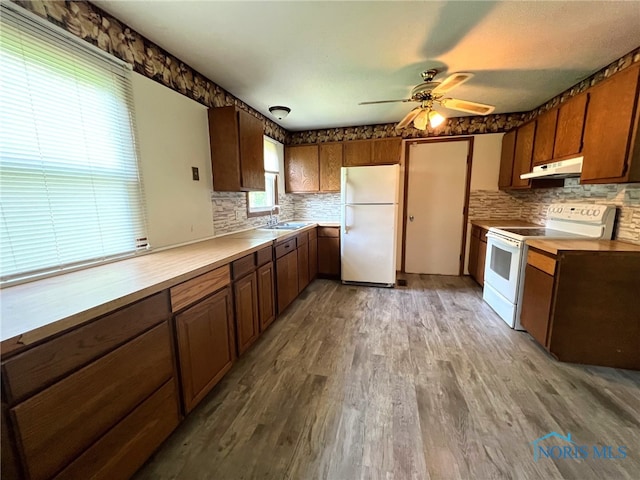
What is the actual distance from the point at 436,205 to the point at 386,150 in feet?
3.90

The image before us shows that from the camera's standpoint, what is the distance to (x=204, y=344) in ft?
5.16

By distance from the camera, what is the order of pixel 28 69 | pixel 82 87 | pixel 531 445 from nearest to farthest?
pixel 28 69 < pixel 531 445 < pixel 82 87

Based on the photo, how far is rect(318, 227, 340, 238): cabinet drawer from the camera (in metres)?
3.80

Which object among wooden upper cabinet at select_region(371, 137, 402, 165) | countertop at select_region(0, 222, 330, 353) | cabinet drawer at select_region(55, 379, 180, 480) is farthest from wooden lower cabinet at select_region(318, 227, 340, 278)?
cabinet drawer at select_region(55, 379, 180, 480)

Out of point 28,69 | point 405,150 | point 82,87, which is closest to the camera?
point 28,69

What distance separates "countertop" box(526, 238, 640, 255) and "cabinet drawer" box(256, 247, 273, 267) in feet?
7.48

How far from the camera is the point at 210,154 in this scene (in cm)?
248

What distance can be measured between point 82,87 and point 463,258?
461cm

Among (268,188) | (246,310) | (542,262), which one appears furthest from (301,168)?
(542,262)

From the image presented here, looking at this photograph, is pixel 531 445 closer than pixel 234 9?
Yes

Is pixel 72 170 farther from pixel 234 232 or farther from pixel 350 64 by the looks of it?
pixel 350 64

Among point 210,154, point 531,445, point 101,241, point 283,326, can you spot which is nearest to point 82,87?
point 101,241

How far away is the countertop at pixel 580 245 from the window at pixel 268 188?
2.97m

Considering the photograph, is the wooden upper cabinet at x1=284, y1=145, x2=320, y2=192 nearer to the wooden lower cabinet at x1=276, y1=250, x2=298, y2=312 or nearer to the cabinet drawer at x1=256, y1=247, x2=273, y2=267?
the wooden lower cabinet at x1=276, y1=250, x2=298, y2=312
